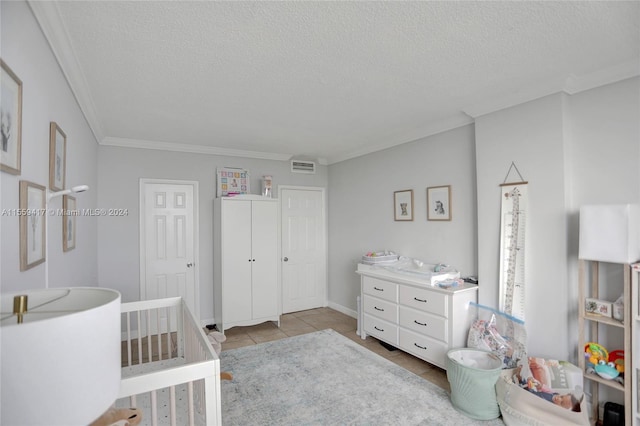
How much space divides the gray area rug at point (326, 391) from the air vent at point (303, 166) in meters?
2.60

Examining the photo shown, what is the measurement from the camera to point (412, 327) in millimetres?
3176

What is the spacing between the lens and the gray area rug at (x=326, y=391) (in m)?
2.30

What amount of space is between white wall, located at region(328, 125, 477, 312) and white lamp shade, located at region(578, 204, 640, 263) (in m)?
1.01

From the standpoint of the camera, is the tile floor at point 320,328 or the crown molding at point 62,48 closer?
the crown molding at point 62,48

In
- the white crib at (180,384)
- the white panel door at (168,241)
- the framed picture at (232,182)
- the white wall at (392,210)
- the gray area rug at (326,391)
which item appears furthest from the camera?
the framed picture at (232,182)

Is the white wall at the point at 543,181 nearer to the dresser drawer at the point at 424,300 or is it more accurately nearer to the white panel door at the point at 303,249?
the dresser drawer at the point at 424,300

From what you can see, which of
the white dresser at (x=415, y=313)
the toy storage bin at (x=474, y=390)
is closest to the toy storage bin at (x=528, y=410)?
the toy storage bin at (x=474, y=390)

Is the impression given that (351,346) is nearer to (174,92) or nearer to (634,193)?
(634,193)

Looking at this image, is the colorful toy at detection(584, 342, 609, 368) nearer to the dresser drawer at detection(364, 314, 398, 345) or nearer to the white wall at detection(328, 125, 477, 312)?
the white wall at detection(328, 125, 477, 312)

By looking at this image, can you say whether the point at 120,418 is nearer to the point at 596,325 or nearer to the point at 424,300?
the point at 424,300

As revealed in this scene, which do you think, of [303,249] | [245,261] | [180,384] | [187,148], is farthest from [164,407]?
[303,249]

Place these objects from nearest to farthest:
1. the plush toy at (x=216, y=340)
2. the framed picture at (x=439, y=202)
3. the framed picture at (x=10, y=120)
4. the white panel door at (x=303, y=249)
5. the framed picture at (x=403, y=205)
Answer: the framed picture at (x=10, y=120), the plush toy at (x=216, y=340), the framed picture at (x=439, y=202), the framed picture at (x=403, y=205), the white panel door at (x=303, y=249)

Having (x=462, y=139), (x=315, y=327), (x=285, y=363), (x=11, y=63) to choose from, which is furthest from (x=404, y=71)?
(x=315, y=327)

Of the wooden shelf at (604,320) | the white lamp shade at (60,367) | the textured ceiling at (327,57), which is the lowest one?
the wooden shelf at (604,320)
